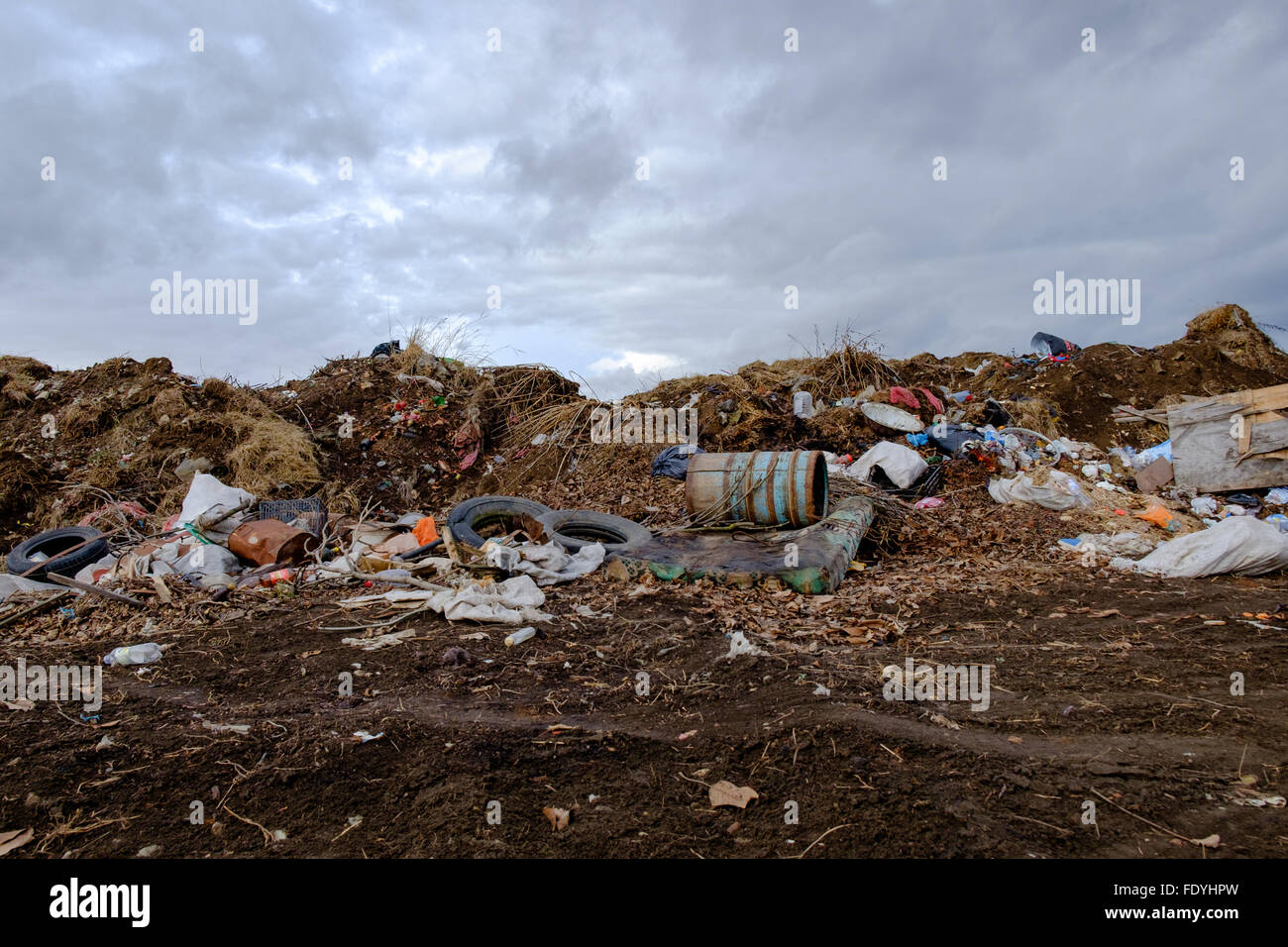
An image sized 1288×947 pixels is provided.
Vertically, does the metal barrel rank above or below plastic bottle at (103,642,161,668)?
above

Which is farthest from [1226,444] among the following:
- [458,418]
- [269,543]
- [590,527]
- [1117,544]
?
[269,543]

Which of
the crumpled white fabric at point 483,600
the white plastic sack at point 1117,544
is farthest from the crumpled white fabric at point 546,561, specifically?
the white plastic sack at point 1117,544

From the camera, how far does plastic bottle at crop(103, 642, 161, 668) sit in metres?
4.54

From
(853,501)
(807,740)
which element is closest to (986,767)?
(807,740)

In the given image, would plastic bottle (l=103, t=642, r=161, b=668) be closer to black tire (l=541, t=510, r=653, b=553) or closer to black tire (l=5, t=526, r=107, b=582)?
black tire (l=5, t=526, r=107, b=582)

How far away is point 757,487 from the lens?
7176mm

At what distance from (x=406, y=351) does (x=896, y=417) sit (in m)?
8.54

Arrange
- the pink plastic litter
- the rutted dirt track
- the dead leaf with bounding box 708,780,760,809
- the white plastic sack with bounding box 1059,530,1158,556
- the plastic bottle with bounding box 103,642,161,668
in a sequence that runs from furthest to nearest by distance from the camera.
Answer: the pink plastic litter → the white plastic sack with bounding box 1059,530,1158,556 → the plastic bottle with bounding box 103,642,161,668 → the dead leaf with bounding box 708,780,760,809 → the rutted dirt track

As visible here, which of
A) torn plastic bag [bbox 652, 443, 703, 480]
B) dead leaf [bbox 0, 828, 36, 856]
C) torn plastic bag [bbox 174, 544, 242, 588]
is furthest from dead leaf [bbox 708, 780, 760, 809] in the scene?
torn plastic bag [bbox 652, 443, 703, 480]

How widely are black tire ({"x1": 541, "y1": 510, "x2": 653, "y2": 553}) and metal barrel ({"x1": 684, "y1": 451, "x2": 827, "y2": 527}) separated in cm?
68

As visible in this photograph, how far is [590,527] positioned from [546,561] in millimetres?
1394

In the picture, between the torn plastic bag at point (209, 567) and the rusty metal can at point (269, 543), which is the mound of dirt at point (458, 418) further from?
the torn plastic bag at point (209, 567)

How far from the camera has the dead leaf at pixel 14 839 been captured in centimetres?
247

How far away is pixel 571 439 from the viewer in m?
11.8
